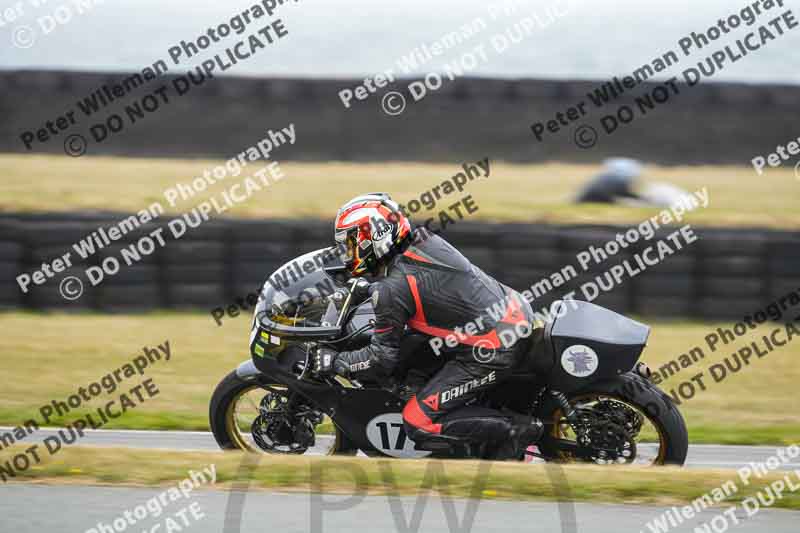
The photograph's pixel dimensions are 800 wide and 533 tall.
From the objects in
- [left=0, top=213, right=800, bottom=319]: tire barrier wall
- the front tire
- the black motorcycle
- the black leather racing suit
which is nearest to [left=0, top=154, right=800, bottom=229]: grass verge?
[left=0, top=213, right=800, bottom=319]: tire barrier wall

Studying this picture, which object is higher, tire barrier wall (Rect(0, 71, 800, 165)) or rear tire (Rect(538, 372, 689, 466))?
tire barrier wall (Rect(0, 71, 800, 165))

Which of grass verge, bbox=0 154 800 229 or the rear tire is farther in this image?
grass verge, bbox=0 154 800 229

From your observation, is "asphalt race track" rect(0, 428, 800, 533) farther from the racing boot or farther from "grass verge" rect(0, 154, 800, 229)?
"grass verge" rect(0, 154, 800, 229)

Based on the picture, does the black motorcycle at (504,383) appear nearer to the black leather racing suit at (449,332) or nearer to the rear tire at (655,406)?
the rear tire at (655,406)

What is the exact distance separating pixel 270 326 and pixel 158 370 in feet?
11.1

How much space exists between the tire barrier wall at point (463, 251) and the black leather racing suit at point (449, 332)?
187 inches

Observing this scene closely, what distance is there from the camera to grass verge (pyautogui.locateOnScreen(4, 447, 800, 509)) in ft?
17.1

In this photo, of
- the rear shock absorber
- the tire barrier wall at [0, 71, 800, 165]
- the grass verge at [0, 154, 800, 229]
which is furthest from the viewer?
the tire barrier wall at [0, 71, 800, 165]

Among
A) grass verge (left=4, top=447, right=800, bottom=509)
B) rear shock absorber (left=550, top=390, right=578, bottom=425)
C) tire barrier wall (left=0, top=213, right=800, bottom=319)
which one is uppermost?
tire barrier wall (left=0, top=213, right=800, bottom=319)

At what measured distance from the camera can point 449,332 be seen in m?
6.08

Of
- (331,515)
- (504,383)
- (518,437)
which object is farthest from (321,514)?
(504,383)

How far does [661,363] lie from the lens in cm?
978

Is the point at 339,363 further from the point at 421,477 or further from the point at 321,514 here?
the point at 321,514

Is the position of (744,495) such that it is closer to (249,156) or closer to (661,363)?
(661,363)
